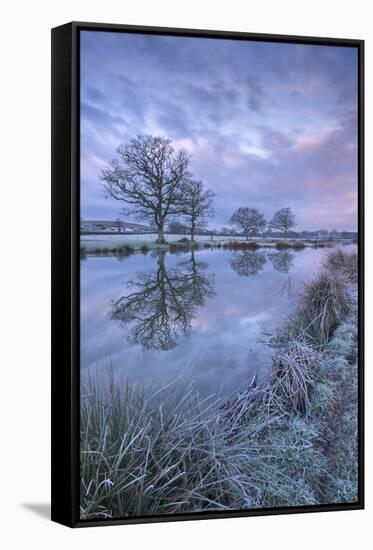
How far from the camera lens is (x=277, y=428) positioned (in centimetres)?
718

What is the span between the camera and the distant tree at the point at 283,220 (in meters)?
7.21

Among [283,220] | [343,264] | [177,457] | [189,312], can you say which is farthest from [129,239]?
[343,264]

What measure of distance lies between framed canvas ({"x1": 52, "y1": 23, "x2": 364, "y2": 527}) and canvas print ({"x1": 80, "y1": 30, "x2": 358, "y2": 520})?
0.01 metres

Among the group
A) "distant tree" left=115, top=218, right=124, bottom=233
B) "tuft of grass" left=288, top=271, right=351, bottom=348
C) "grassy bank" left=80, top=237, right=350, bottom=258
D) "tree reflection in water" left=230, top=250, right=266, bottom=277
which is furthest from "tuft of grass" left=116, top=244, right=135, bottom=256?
Result: "tuft of grass" left=288, top=271, right=351, bottom=348

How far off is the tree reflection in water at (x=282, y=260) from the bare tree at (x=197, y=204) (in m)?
0.52

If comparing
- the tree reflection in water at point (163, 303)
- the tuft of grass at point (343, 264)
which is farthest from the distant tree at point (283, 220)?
the tree reflection in water at point (163, 303)

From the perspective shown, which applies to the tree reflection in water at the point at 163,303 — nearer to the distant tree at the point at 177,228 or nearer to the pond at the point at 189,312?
the pond at the point at 189,312

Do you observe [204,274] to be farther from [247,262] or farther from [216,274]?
[247,262]

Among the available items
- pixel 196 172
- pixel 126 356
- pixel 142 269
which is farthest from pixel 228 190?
pixel 126 356

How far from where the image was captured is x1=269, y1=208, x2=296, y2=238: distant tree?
7214 millimetres

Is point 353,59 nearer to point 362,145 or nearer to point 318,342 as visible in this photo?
point 362,145

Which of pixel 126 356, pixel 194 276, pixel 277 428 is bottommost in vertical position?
pixel 277 428

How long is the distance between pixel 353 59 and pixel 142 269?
2.03 metres

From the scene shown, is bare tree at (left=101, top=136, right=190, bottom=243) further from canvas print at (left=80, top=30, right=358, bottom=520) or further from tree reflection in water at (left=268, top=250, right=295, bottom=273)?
tree reflection in water at (left=268, top=250, right=295, bottom=273)
